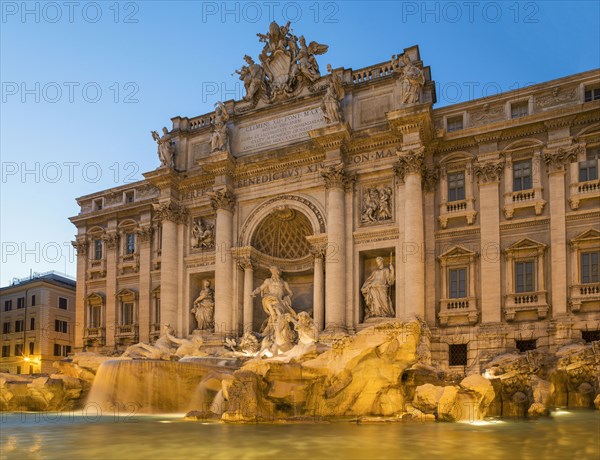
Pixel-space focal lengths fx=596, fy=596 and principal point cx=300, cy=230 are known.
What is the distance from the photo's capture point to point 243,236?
3053 cm

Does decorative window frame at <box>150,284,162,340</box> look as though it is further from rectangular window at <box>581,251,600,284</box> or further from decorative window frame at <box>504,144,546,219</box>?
rectangular window at <box>581,251,600,284</box>

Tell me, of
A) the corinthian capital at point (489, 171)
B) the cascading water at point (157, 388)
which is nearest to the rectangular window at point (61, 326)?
the cascading water at point (157, 388)

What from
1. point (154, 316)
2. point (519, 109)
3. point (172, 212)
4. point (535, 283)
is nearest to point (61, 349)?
point (154, 316)

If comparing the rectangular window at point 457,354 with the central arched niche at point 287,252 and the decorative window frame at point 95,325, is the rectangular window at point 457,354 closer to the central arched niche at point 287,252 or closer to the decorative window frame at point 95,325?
the central arched niche at point 287,252

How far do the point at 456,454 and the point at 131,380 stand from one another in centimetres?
1347

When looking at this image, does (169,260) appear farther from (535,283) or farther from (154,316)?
(535,283)

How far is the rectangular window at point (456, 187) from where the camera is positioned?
87.3 feet

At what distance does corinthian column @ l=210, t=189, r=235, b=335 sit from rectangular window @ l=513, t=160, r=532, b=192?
13.9 m

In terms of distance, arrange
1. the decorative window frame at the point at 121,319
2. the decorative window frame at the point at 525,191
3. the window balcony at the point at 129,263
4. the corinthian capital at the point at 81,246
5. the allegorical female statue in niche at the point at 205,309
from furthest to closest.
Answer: the corinthian capital at the point at 81,246 → the window balcony at the point at 129,263 → the decorative window frame at the point at 121,319 → the allegorical female statue in niche at the point at 205,309 → the decorative window frame at the point at 525,191

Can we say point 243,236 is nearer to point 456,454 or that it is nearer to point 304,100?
point 304,100


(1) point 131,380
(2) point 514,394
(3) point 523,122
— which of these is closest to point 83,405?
(1) point 131,380

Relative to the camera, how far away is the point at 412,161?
2611cm

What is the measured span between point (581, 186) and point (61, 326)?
141 ft

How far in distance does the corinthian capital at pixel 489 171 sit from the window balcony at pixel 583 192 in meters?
2.98
